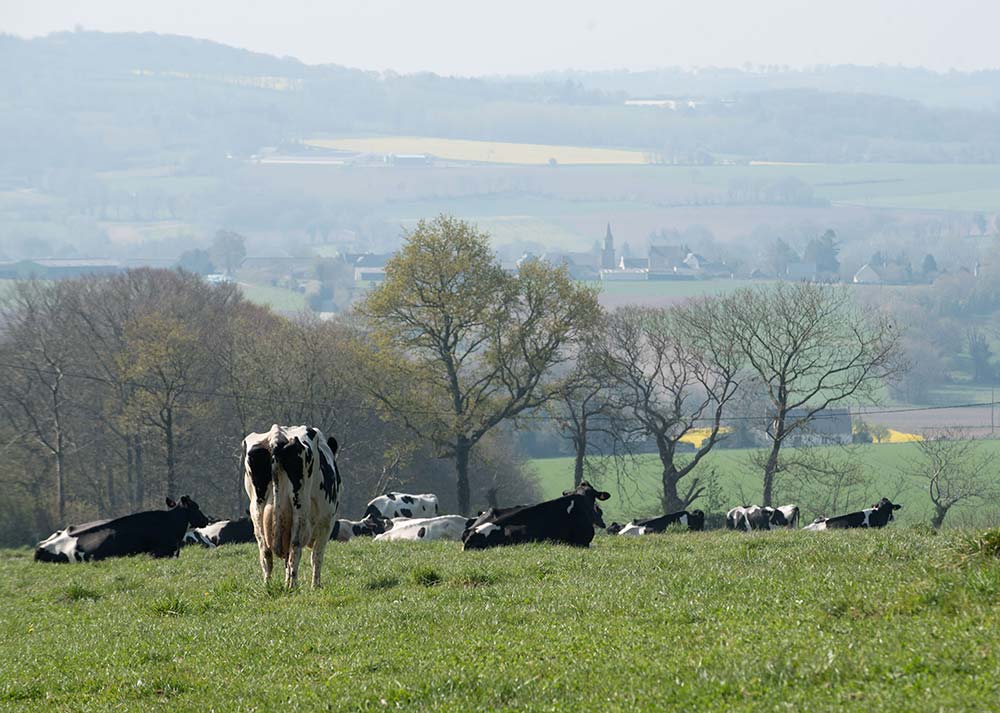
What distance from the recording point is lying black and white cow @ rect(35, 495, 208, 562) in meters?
27.9

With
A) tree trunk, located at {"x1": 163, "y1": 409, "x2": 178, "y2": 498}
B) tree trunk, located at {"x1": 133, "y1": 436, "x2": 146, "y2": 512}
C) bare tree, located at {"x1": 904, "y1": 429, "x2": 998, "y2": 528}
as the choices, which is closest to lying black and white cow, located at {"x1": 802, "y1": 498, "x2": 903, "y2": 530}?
bare tree, located at {"x1": 904, "y1": 429, "x2": 998, "y2": 528}

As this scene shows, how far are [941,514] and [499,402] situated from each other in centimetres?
2191

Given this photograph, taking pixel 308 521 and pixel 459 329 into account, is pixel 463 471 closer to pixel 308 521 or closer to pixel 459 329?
pixel 459 329

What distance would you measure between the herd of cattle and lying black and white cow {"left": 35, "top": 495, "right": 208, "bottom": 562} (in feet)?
0.07

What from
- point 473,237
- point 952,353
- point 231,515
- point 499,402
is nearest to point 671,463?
point 499,402

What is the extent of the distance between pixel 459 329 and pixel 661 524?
21054 millimetres

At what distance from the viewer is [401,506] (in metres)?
49.5

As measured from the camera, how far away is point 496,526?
2669 cm

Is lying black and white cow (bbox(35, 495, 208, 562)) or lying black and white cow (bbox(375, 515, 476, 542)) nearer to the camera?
lying black and white cow (bbox(35, 495, 208, 562))

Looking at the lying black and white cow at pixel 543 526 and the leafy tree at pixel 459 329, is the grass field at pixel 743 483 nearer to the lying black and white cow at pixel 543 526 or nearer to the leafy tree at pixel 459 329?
the leafy tree at pixel 459 329

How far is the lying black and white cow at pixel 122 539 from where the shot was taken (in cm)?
2794

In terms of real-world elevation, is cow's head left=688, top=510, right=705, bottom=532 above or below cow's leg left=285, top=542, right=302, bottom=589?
below

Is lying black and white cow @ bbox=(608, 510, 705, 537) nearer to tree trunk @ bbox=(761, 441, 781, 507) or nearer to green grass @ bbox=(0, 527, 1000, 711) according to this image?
tree trunk @ bbox=(761, 441, 781, 507)

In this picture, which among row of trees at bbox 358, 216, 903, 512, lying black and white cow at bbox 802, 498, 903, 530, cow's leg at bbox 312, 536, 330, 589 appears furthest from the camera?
row of trees at bbox 358, 216, 903, 512
